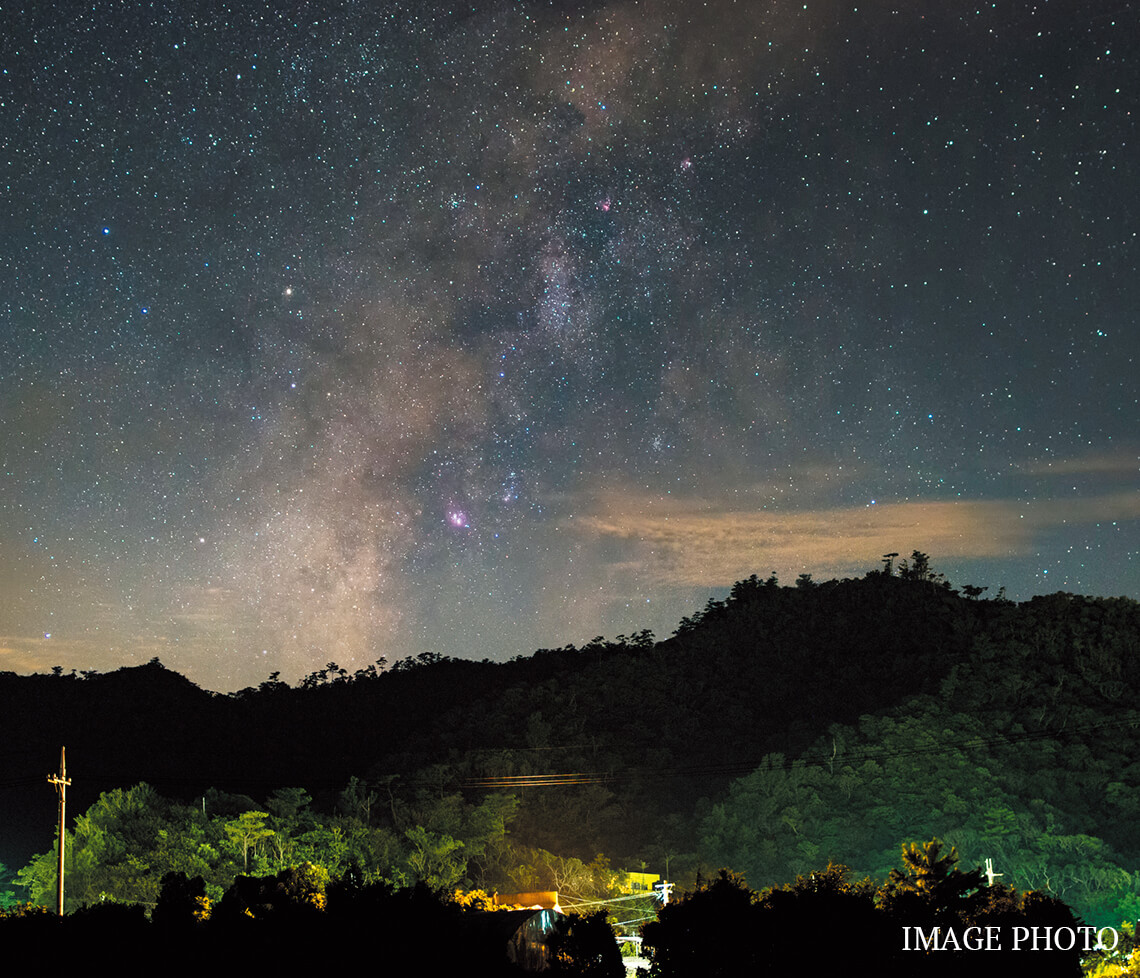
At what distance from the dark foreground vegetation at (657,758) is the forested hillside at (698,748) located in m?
0.14

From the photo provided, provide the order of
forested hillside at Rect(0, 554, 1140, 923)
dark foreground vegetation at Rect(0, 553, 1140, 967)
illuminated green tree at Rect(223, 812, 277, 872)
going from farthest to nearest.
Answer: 1. forested hillside at Rect(0, 554, 1140, 923)
2. dark foreground vegetation at Rect(0, 553, 1140, 967)
3. illuminated green tree at Rect(223, 812, 277, 872)

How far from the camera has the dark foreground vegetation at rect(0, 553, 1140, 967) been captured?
40.1 m

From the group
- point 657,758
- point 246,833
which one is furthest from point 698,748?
point 246,833

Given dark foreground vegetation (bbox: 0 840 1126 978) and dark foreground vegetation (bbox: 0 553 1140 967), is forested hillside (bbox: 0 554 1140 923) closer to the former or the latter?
dark foreground vegetation (bbox: 0 553 1140 967)

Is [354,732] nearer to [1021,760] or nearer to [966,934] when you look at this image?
[1021,760]

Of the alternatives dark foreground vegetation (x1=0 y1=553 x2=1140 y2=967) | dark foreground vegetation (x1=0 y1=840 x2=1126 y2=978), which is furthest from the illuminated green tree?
dark foreground vegetation (x1=0 y1=840 x2=1126 y2=978)

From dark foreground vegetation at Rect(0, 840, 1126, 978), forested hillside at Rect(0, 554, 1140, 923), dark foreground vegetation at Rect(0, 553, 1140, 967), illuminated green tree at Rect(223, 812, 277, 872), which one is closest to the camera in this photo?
dark foreground vegetation at Rect(0, 840, 1126, 978)

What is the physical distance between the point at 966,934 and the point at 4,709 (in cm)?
6842

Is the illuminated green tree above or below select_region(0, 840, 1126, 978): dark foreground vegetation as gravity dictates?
below

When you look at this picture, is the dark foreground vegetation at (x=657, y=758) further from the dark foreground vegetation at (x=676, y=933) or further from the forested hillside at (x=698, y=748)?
the dark foreground vegetation at (x=676, y=933)

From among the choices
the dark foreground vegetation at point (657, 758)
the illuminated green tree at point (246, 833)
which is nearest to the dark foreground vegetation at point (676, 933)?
the dark foreground vegetation at point (657, 758)

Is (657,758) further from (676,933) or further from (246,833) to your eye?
(676,933)

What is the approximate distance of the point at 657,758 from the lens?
56.0 meters

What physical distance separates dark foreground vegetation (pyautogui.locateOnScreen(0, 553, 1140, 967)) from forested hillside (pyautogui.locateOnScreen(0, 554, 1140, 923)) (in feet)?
0.46
